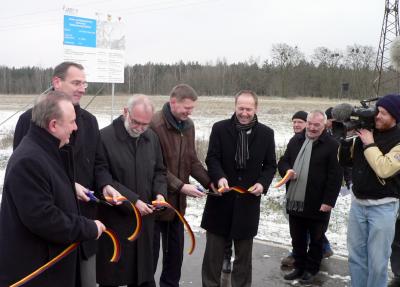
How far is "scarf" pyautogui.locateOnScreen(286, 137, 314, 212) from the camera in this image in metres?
4.72

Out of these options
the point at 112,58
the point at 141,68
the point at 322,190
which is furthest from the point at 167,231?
the point at 141,68

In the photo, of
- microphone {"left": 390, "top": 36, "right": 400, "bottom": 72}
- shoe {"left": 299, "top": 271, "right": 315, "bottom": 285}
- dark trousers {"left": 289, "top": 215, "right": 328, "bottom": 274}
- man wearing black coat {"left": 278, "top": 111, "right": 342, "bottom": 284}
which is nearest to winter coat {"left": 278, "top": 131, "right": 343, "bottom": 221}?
man wearing black coat {"left": 278, "top": 111, "right": 342, "bottom": 284}

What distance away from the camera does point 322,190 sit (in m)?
4.71

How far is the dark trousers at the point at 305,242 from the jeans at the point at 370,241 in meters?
0.85

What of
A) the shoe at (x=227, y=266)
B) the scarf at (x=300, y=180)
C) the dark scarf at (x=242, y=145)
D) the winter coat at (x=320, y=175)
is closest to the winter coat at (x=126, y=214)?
the dark scarf at (x=242, y=145)

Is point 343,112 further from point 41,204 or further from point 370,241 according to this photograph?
point 41,204

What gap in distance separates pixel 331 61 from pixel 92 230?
235ft

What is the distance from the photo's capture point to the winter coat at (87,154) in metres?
3.33

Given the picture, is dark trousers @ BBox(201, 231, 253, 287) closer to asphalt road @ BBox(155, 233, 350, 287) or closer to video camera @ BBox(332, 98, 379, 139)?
asphalt road @ BBox(155, 233, 350, 287)

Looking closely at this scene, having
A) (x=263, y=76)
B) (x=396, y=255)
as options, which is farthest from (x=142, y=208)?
(x=263, y=76)

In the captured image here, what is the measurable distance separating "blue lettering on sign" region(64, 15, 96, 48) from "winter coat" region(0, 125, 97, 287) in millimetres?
6943

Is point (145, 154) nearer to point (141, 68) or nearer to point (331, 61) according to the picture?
point (331, 61)

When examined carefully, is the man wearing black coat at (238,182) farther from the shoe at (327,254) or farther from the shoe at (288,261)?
the shoe at (327,254)

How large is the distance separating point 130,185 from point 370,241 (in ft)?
6.96
